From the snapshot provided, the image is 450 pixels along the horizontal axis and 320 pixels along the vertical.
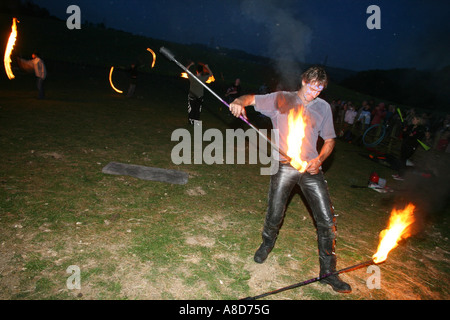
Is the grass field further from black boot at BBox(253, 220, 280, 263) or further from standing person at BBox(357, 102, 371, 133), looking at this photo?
standing person at BBox(357, 102, 371, 133)

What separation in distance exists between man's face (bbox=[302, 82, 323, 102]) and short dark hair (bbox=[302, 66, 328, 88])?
4 cm

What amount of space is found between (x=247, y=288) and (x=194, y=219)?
6.03 ft

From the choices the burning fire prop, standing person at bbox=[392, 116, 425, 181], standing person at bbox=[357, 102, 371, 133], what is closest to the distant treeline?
standing person at bbox=[357, 102, 371, 133]

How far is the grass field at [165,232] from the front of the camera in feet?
11.5

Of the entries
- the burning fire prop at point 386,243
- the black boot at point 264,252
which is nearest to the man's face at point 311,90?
the black boot at point 264,252

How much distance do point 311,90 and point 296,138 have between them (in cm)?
68

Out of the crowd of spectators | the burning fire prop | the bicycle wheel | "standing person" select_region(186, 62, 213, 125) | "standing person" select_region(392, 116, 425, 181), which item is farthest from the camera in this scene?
the crowd of spectators

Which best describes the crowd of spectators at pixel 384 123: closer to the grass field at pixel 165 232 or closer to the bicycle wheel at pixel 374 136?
the bicycle wheel at pixel 374 136

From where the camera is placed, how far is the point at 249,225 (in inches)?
203

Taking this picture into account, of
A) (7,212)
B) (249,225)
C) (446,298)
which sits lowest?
(446,298)

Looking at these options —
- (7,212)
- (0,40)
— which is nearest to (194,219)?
(7,212)

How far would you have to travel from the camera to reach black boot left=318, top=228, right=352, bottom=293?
3668mm

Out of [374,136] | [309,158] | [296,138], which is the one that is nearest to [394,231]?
[309,158]
